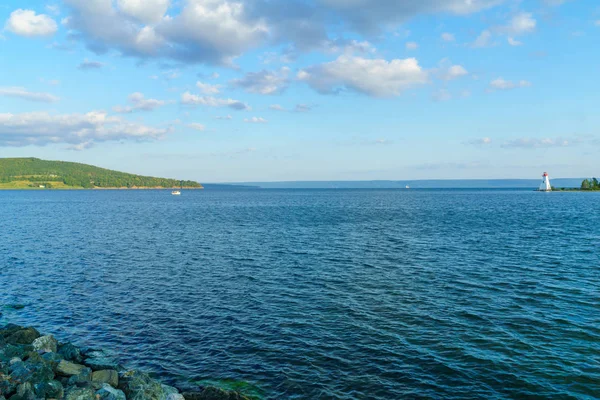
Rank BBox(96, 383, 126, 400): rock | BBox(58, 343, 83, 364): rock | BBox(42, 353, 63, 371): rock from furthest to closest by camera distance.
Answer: BBox(58, 343, 83, 364): rock < BBox(42, 353, 63, 371): rock < BBox(96, 383, 126, 400): rock

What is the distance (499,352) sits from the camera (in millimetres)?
24094

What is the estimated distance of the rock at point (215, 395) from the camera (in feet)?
62.9

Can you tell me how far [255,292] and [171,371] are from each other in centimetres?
1532

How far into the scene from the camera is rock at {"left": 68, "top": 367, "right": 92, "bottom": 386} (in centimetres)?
1956

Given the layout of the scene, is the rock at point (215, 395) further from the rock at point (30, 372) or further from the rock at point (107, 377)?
the rock at point (30, 372)

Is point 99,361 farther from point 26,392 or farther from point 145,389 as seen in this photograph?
point 26,392

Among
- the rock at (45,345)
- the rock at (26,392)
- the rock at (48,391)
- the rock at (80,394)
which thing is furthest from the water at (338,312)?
the rock at (26,392)

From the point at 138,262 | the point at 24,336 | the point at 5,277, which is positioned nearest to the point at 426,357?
the point at 24,336

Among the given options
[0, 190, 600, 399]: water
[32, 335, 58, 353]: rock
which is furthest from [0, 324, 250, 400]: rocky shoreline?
[0, 190, 600, 399]: water

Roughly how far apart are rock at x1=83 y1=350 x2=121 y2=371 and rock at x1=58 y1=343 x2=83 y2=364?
0.42 metres

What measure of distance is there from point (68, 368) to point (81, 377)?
60.6 inches

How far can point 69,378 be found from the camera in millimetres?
20000

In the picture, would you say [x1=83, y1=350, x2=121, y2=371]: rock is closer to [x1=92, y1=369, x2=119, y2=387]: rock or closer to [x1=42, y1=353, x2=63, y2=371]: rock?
[x1=42, y1=353, x2=63, y2=371]: rock

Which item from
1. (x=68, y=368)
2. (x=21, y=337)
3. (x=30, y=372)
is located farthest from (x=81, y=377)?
(x=21, y=337)
